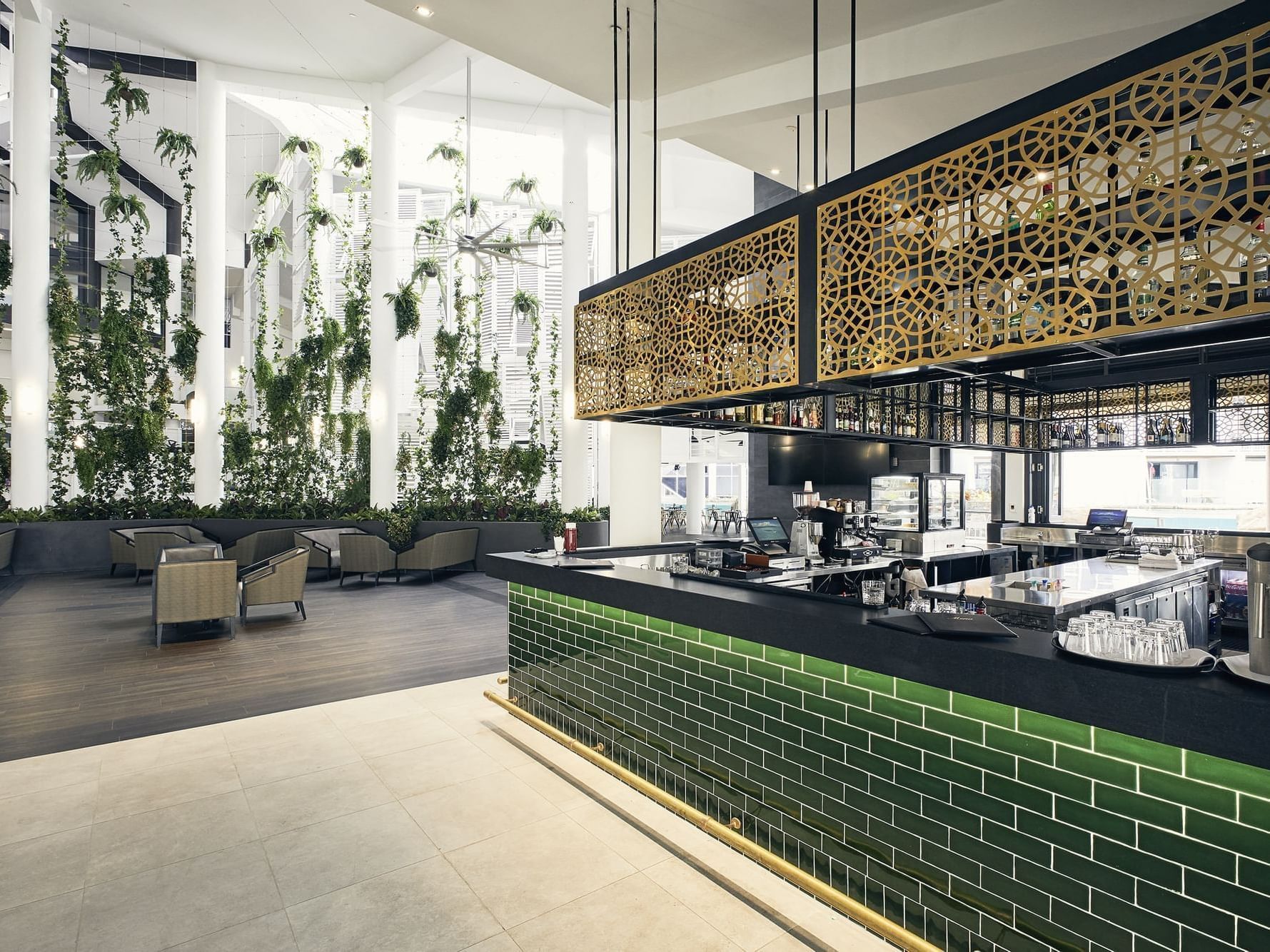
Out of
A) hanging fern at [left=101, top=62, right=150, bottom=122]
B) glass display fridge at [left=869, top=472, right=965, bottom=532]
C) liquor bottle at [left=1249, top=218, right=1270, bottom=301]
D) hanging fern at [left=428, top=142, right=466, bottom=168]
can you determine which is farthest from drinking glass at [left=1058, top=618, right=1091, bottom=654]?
hanging fern at [left=101, top=62, right=150, bottom=122]

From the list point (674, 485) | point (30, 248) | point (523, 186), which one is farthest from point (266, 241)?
point (674, 485)

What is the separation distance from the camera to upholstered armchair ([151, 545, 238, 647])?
21.6ft

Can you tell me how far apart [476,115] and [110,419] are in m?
8.20

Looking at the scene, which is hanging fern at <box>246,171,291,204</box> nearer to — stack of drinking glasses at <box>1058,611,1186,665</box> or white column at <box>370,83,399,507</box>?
white column at <box>370,83,399,507</box>

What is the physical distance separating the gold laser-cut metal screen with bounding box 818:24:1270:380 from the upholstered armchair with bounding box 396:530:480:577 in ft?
30.0

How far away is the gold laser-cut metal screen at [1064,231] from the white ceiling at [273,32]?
10.2m

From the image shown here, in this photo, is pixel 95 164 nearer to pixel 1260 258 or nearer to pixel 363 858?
pixel 363 858

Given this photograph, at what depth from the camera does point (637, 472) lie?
20.1 ft

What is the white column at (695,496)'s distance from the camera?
65.2ft

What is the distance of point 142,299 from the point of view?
11969mm

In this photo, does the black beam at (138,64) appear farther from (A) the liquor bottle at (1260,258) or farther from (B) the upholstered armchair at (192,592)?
(A) the liquor bottle at (1260,258)

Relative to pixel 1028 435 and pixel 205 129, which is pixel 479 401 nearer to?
pixel 205 129

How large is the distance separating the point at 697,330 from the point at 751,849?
2.53m

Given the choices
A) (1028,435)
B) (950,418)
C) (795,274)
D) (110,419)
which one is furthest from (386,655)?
(110,419)
